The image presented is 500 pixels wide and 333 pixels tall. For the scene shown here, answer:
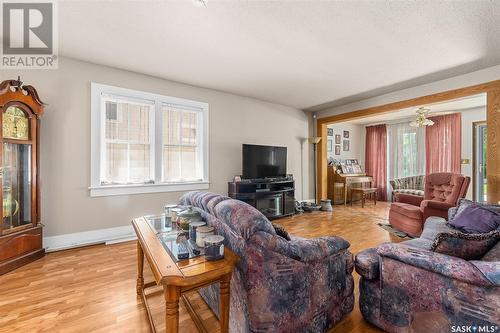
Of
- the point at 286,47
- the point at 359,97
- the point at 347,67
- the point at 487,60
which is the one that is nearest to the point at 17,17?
the point at 286,47

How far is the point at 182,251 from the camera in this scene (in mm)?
1264

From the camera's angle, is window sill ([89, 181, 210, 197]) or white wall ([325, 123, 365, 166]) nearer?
window sill ([89, 181, 210, 197])

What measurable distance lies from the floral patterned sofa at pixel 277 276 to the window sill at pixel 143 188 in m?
2.36

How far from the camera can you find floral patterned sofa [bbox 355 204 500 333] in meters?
1.12

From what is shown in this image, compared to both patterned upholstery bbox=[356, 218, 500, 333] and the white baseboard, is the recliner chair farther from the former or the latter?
the white baseboard

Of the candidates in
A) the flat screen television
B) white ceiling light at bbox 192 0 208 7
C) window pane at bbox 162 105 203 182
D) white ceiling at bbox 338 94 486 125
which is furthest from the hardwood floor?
white ceiling at bbox 338 94 486 125

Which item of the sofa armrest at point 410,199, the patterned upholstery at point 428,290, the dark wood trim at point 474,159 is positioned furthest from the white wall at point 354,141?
the patterned upholstery at point 428,290

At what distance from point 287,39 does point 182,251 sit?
2.40 meters

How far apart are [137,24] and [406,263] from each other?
3043mm

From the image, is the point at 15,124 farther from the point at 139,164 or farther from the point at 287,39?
the point at 287,39

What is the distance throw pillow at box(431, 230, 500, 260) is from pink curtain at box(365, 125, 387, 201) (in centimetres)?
609

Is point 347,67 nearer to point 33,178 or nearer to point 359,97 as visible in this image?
point 359,97

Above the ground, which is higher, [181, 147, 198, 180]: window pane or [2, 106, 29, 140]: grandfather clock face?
[2, 106, 29, 140]: grandfather clock face

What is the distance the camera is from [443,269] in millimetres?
1199
